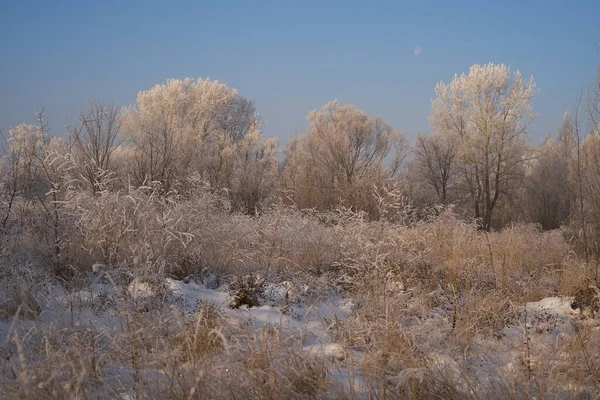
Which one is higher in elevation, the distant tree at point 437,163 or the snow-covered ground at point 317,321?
the distant tree at point 437,163

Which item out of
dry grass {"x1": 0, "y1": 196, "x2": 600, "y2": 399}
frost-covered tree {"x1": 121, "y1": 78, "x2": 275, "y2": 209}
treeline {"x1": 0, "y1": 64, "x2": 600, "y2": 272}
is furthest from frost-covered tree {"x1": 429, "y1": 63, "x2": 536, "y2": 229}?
dry grass {"x1": 0, "y1": 196, "x2": 600, "y2": 399}

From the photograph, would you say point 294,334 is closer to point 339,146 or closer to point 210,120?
point 339,146

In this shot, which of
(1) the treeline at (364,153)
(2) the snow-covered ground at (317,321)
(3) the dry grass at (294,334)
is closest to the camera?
(3) the dry grass at (294,334)

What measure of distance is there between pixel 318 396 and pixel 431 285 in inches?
143

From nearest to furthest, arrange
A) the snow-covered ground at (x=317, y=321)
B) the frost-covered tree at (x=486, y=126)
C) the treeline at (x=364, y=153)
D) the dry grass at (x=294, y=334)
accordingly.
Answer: the dry grass at (x=294, y=334) < the snow-covered ground at (x=317, y=321) < the treeline at (x=364, y=153) < the frost-covered tree at (x=486, y=126)

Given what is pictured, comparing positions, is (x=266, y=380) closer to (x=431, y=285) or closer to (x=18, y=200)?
(x=431, y=285)

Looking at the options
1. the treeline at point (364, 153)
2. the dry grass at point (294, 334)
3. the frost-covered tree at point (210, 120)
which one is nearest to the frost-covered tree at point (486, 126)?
the treeline at point (364, 153)

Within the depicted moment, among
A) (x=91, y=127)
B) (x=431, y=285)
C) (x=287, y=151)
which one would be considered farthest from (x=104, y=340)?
(x=287, y=151)

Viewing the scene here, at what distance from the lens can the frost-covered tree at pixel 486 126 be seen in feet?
83.5

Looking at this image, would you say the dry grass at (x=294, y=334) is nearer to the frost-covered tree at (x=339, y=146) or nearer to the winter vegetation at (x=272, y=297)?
the winter vegetation at (x=272, y=297)

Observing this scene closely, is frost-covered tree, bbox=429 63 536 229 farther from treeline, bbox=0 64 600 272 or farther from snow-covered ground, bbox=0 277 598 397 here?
snow-covered ground, bbox=0 277 598 397

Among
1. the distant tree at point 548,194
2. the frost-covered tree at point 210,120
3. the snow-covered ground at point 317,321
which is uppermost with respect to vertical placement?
the frost-covered tree at point 210,120

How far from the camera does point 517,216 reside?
97.1 ft

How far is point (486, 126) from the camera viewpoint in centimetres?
2594
